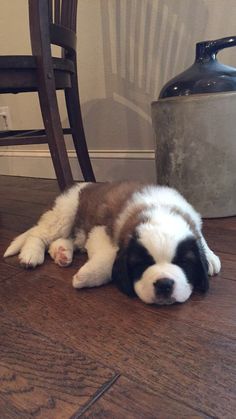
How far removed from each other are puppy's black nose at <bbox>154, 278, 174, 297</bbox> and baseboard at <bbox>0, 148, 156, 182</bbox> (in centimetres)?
130

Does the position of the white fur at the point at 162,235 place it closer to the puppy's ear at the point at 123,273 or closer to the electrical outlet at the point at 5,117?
the puppy's ear at the point at 123,273

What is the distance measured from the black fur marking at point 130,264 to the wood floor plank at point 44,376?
22 centimetres

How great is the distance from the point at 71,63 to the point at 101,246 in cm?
100

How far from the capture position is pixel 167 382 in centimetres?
66

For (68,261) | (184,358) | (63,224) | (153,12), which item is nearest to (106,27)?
(153,12)

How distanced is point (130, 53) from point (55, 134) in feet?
2.79

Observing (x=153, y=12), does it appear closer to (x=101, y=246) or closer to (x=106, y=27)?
(x=106, y=27)

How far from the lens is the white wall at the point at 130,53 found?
1778 mm

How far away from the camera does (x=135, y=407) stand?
610mm

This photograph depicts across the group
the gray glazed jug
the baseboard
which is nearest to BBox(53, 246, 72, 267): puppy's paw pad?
the gray glazed jug

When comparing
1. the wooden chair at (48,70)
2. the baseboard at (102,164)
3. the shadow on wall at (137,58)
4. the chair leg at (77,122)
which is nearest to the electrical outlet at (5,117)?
the baseboard at (102,164)

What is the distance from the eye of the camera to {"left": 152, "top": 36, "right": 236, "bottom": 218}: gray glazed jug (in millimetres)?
1392

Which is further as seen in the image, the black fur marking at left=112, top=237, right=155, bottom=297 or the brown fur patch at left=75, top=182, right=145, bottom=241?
the brown fur patch at left=75, top=182, right=145, bottom=241

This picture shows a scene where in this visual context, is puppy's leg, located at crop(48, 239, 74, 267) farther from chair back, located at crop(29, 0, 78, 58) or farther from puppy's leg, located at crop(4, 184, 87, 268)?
chair back, located at crop(29, 0, 78, 58)
